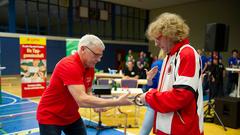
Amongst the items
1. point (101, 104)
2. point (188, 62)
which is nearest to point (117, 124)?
point (101, 104)

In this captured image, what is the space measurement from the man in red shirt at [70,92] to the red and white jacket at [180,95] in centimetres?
→ 31

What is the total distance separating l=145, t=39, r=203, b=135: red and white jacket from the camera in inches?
61.1

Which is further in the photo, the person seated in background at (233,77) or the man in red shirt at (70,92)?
the person seated in background at (233,77)

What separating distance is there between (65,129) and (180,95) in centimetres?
117

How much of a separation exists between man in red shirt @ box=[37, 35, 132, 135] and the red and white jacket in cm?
31

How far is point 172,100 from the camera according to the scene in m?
1.56

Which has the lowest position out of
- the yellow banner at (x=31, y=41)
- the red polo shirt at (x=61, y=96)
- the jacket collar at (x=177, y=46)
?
the red polo shirt at (x=61, y=96)

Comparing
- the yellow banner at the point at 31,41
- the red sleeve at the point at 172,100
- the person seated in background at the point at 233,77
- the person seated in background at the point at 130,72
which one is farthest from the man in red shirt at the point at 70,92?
the person seated in background at the point at 233,77

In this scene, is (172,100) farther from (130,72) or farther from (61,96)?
(130,72)

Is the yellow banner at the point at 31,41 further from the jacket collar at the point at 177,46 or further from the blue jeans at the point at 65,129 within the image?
the jacket collar at the point at 177,46

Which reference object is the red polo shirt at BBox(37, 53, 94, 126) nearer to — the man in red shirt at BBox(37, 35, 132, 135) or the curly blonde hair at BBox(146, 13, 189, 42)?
the man in red shirt at BBox(37, 35, 132, 135)

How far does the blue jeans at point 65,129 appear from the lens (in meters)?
1.99

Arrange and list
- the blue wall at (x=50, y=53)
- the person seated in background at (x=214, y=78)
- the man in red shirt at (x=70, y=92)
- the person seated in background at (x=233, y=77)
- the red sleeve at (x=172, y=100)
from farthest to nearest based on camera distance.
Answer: the blue wall at (x=50, y=53)
the person seated in background at (x=233, y=77)
the person seated in background at (x=214, y=78)
the man in red shirt at (x=70, y=92)
the red sleeve at (x=172, y=100)

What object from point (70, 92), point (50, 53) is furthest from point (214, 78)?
point (50, 53)
